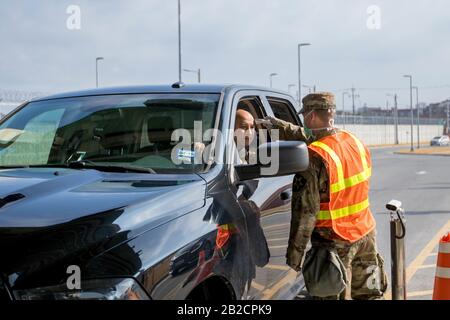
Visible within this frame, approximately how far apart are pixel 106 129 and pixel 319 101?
1.37 m

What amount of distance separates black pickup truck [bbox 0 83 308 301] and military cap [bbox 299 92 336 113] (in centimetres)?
45

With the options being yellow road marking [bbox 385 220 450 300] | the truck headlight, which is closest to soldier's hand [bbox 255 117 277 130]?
the truck headlight

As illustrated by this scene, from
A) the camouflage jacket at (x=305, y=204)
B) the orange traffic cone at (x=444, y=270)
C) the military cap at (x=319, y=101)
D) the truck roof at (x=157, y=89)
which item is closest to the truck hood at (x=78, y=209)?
the camouflage jacket at (x=305, y=204)

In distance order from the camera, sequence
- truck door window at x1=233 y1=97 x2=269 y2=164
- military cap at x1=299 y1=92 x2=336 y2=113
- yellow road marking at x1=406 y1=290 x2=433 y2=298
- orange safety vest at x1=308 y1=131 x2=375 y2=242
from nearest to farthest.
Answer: orange safety vest at x1=308 y1=131 x2=375 y2=242 < military cap at x1=299 y1=92 x2=336 y2=113 < truck door window at x1=233 y1=97 x2=269 y2=164 < yellow road marking at x1=406 y1=290 x2=433 y2=298

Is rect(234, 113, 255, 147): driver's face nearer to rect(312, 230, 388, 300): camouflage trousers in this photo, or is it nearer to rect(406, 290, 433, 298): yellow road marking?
rect(312, 230, 388, 300): camouflage trousers

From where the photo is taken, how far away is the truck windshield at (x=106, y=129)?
3.23 meters

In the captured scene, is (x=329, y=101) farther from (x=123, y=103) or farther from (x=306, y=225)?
(x=123, y=103)

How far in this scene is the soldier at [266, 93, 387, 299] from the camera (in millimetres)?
3262

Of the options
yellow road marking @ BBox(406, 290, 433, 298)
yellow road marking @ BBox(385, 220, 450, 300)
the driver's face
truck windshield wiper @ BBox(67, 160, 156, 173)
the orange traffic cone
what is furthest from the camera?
yellow road marking @ BBox(385, 220, 450, 300)

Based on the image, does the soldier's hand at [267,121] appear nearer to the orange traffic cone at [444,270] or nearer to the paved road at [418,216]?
the orange traffic cone at [444,270]

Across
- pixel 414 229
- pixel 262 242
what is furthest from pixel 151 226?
pixel 414 229

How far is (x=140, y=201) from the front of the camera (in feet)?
7.61

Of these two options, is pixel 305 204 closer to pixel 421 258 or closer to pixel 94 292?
pixel 94 292

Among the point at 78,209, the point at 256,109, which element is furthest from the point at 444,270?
the point at 78,209
